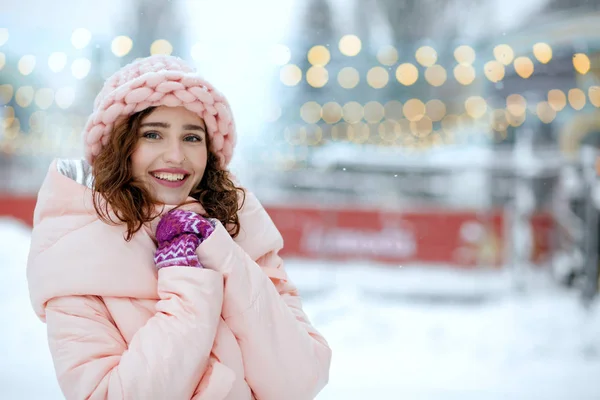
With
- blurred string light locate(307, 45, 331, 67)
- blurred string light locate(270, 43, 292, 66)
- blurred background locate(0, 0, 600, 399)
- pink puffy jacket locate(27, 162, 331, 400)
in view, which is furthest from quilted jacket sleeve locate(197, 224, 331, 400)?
blurred string light locate(307, 45, 331, 67)

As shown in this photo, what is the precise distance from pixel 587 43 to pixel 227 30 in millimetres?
2173

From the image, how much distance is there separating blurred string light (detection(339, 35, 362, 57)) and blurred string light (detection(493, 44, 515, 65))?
0.81 meters

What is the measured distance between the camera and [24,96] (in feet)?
11.7

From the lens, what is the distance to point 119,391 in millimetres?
779

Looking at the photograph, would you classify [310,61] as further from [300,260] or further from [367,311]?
[367,311]

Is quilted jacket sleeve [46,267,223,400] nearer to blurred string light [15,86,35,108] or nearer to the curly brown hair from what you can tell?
the curly brown hair

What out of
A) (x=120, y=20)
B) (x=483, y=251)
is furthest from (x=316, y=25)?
(x=483, y=251)

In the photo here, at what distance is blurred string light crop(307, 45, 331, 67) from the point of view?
11.9ft

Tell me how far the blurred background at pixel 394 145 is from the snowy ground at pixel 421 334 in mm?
16

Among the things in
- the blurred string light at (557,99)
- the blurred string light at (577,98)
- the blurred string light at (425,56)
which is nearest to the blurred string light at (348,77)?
the blurred string light at (425,56)

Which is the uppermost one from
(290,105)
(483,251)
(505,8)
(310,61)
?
(505,8)

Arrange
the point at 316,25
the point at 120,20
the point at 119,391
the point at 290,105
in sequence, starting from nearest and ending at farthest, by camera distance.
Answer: the point at 119,391 → the point at 120,20 → the point at 316,25 → the point at 290,105

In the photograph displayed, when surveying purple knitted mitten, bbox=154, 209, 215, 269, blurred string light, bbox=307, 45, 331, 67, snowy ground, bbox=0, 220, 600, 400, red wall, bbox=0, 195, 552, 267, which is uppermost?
blurred string light, bbox=307, 45, 331, 67

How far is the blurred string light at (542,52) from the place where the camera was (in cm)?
375
